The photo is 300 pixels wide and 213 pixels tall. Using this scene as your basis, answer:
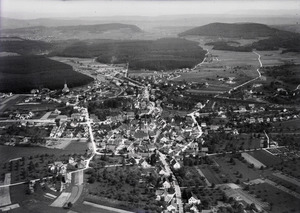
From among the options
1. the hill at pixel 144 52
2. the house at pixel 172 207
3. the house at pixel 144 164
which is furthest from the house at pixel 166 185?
the hill at pixel 144 52

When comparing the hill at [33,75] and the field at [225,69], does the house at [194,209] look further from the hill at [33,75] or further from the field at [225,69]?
the hill at [33,75]

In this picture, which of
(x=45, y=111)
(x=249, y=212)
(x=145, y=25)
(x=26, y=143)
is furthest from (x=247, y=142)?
(x=145, y=25)

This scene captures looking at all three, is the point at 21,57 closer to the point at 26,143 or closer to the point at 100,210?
the point at 26,143

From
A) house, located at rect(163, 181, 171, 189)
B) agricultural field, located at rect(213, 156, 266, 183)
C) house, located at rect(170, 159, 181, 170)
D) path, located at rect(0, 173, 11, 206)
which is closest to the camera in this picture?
path, located at rect(0, 173, 11, 206)

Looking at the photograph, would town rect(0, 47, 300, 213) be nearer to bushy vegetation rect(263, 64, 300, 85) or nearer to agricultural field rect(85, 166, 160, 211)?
agricultural field rect(85, 166, 160, 211)

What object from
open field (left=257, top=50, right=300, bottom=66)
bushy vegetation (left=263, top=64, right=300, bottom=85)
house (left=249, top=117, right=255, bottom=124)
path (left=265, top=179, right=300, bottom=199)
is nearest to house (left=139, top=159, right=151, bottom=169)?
path (left=265, top=179, right=300, bottom=199)

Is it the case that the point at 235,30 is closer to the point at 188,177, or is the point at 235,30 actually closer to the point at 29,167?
the point at 188,177
